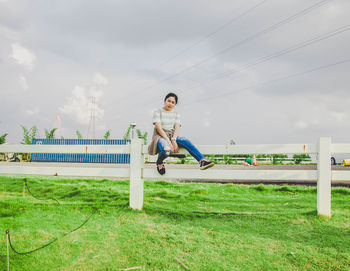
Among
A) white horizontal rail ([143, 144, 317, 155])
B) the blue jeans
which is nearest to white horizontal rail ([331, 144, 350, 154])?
white horizontal rail ([143, 144, 317, 155])

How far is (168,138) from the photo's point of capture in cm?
401

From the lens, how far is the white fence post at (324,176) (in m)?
3.91

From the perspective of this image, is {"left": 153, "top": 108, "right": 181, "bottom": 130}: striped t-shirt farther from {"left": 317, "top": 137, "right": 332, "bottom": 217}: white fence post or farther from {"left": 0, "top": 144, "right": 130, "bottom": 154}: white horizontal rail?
{"left": 317, "top": 137, "right": 332, "bottom": 217}: white fence post

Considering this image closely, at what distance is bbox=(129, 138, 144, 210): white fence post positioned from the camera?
13.8ft

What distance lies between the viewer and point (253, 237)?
10.4ft

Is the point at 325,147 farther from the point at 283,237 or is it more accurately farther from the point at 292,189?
the point at 292,189

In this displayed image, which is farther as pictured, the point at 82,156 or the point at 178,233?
the point at 82,156

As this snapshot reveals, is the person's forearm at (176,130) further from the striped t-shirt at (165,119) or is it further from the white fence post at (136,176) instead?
the white fence post at (136,176)

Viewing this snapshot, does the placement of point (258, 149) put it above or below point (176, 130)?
below

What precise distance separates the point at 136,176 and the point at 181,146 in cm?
93

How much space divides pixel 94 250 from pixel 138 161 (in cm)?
173

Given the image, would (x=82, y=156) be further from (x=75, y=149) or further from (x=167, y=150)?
(x=167, y=150)

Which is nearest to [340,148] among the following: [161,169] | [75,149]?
[161,169]

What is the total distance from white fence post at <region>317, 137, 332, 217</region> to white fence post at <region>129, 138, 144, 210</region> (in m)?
2.81
